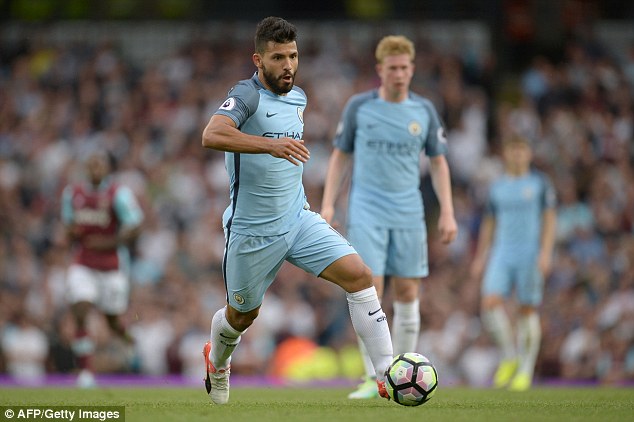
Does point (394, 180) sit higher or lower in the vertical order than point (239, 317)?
higher

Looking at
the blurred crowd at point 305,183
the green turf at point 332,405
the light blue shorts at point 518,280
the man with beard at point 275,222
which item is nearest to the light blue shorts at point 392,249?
the green turf at point 332,405

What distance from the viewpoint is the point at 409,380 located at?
7.74 meters

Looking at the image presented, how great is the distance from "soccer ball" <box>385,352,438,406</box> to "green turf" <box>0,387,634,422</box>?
111 mm

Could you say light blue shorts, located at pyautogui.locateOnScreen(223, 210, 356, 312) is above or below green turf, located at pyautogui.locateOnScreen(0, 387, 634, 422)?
above

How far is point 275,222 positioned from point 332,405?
1.50m

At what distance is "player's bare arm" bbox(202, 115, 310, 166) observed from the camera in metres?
7.25

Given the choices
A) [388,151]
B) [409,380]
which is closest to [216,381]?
[409,380]

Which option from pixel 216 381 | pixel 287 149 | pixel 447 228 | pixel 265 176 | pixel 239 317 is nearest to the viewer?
pixel 287 149

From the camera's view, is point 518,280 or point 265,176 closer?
point 265,176

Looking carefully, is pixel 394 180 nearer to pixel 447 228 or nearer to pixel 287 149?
pixel 447 228

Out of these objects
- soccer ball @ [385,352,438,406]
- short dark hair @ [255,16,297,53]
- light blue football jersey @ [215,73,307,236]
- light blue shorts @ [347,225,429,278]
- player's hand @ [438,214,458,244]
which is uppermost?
short dark hair @ [255,16,297,53]

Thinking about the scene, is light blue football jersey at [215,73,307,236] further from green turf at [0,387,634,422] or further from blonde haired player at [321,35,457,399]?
blonde haired player at [321,35,457,399]

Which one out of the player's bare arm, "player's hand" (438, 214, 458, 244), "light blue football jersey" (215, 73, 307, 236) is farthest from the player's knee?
"player's hand" (438, 214, 458, 244)

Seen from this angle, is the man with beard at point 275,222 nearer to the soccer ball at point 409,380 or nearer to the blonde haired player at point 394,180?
the soccer ball at point 409,380
